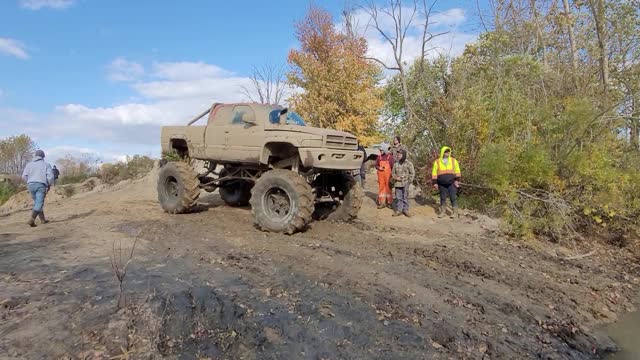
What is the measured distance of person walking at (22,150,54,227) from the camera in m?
8.97

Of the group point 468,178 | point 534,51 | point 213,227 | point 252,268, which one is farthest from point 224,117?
point 534,51

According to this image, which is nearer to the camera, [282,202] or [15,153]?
[282,202]

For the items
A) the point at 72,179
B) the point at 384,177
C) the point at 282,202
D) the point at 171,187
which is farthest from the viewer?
the point at 72,179

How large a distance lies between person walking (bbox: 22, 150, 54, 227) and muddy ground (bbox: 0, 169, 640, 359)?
0.48 m

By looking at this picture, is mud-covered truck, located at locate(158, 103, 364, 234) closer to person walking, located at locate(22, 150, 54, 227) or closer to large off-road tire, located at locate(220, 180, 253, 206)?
large off-road tire, located at locate(220, 180, 253, 206)

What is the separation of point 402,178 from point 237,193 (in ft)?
13.0

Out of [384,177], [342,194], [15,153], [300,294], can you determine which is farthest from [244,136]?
[15,153]

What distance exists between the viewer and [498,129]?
434 inches

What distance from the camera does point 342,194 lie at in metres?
9.40

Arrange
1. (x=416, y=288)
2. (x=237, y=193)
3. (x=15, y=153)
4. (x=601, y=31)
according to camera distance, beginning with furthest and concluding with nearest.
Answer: (x=15, y=153) < (x=601, y=31) < (x=237, y=193) < (x=416, y=288)

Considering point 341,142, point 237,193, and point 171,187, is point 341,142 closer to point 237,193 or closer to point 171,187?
point 237,193

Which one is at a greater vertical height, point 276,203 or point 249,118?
point 249,118

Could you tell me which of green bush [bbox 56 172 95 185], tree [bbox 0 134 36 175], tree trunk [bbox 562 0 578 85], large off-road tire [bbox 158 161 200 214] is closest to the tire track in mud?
large off-road tire [bbox 158 161 200 214]

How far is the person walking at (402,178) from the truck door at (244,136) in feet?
11.4
